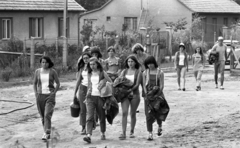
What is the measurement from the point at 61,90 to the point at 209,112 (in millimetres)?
7250

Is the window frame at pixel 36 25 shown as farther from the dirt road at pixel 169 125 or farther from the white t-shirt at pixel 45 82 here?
the white t-shirt at pixel 45 82

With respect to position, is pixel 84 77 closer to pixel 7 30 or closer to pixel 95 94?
pixel 95 94

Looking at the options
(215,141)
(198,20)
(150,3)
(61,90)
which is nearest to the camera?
(215,141)

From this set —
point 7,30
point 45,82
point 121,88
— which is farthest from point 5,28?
point 121,88

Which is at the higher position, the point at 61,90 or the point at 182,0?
the point at 182,0

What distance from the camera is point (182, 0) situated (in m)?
55.9

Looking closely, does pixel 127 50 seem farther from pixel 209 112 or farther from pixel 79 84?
pixel 79 84

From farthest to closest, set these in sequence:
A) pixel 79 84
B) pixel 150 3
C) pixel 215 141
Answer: pixel 150 3 → pixel 79 84 → pixel 215 141

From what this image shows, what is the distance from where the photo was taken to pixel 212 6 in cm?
5694

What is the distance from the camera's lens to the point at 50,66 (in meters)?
11.7

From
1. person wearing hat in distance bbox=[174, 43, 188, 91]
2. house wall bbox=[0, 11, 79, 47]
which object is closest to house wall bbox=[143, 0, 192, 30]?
house wall bbox=[0, 11, 79, 47]

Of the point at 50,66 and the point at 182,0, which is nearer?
the point at 50,66

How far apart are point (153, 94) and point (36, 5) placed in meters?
27.1

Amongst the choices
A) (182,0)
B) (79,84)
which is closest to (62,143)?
(79,84)
